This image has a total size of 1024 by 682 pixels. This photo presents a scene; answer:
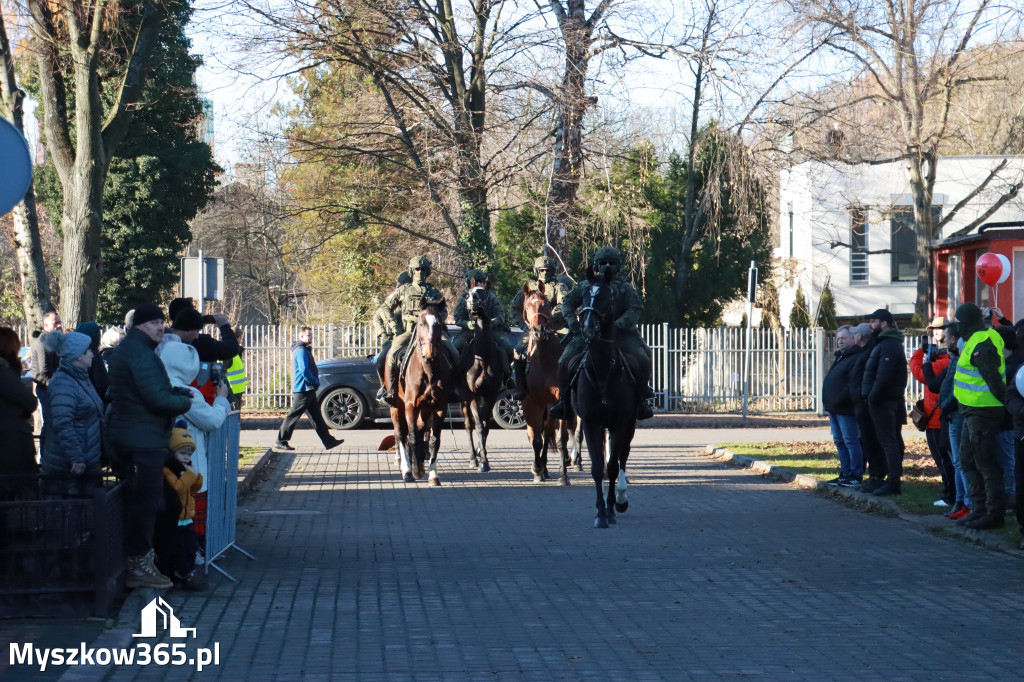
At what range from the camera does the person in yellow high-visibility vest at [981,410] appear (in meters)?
11.4

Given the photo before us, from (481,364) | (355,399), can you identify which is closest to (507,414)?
(355,399)

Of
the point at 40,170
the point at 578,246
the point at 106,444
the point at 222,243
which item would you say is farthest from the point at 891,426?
the point at 222,243

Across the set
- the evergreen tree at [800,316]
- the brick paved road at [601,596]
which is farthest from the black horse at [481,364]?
the evergreen tree at [800,316]

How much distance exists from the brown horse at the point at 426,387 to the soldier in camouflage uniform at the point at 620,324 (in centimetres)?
279

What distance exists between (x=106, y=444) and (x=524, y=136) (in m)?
21.3

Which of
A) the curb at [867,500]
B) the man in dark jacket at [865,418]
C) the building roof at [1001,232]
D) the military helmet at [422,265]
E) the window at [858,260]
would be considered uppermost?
the window at [858,260]

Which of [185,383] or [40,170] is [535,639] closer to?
[185,383]

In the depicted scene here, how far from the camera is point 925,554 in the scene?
1083cm

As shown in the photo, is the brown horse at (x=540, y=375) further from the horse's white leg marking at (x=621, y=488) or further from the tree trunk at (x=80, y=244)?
the tree trunk at (x=80, y=244)

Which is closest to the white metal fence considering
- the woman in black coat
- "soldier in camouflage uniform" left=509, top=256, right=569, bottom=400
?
"soldier in camouflage uniform" left=509, top=256, right=569, bottom=400

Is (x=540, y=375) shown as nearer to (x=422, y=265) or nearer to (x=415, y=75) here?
(x=422, y=265)

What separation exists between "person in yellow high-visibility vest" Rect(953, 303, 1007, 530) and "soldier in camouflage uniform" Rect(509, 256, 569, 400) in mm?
5597

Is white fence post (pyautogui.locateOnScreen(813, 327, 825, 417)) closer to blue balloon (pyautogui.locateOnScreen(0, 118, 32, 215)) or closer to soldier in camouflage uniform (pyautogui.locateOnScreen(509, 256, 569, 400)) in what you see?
soldier in camouflage uniform (pyautogui.locateOnScreen(509, 256, 569, 400))

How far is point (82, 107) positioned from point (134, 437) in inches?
526
